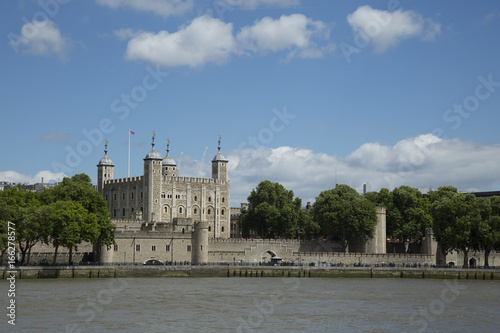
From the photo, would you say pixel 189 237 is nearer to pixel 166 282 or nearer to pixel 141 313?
pixel 166 282

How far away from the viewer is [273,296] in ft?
197

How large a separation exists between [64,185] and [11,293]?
106 feet

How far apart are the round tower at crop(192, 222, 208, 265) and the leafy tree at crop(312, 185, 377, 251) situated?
17180mm

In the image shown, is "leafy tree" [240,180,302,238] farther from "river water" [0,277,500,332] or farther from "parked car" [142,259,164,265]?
"river water" [0,277,500,332]

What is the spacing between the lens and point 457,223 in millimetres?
86062

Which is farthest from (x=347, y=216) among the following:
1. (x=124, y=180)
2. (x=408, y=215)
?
(x=124, y=180)

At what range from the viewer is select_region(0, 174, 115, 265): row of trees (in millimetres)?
73000

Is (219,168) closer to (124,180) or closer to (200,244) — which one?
(124,180)

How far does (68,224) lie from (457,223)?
129 feet

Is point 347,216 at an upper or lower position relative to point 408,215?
lower

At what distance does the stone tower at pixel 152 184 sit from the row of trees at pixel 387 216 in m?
12.0

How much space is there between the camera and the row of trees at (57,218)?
73.0 meters

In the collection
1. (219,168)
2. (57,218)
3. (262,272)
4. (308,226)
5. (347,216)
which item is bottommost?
(262,272)

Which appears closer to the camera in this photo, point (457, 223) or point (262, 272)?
point (262, 272)
